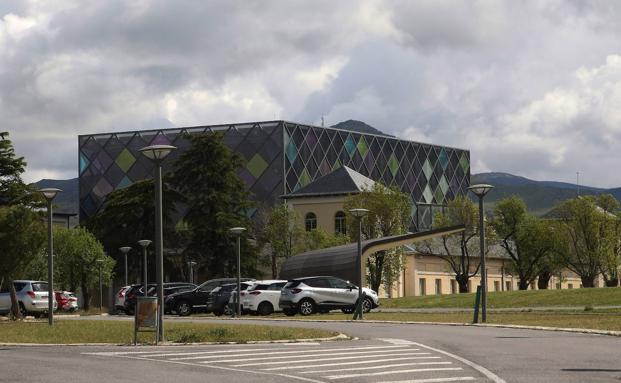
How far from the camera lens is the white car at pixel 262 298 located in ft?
165

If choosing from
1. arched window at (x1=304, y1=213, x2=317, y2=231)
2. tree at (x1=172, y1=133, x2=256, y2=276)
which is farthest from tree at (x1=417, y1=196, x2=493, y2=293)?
tree at (x1=172, y1=133, x2=256, y2=276)

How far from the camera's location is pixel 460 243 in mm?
97000

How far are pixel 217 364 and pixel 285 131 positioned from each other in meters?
112

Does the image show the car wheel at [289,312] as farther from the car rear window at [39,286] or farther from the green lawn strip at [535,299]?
the car rear window at [39,286]

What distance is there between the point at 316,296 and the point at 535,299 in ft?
38.4

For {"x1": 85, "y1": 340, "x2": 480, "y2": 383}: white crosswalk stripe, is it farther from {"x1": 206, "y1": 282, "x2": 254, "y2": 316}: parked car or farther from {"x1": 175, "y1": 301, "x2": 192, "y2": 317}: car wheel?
{"x1": 175, "y1": 301, "x2": 192, "y2": 317}: car wheel

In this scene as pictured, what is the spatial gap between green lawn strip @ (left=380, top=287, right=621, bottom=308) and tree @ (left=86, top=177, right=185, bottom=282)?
30719 mm

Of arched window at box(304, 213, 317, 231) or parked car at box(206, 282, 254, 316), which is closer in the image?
parked car at box(206, 282, 254, 316)

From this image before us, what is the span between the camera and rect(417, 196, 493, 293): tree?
9444 cm

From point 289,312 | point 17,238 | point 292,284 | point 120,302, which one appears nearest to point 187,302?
point 120,302

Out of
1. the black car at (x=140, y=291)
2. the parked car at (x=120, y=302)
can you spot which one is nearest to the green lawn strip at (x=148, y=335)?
the black car at (x=140, y=291)

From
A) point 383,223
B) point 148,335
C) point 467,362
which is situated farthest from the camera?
point 383,223

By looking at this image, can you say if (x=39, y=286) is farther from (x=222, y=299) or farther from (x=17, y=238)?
(x=17, y=238)

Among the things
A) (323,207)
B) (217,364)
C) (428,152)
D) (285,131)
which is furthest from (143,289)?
(428,152)
